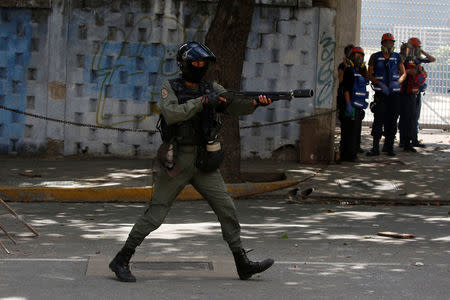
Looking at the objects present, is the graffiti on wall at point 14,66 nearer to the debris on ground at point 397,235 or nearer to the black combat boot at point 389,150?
the black combat boot at point 389,150

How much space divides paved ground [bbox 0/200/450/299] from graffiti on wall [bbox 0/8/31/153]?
3994 mm

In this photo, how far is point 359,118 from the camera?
16.4m

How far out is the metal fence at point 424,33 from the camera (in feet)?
80.4

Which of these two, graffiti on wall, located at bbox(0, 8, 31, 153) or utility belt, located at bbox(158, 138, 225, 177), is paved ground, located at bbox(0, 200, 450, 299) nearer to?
utility belt, located at bbox(158, 138, 225, 177)

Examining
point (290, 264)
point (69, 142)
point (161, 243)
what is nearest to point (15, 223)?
point (161, 243)

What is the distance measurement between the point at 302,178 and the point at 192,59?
22.5 feet

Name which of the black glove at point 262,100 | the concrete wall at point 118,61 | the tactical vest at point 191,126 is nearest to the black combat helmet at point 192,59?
the tactical vest at point 191,126

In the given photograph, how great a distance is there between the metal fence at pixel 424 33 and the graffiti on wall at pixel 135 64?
9589 mm

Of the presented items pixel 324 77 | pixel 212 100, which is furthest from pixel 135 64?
pixel 212 100

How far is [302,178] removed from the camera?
1427 centimetres

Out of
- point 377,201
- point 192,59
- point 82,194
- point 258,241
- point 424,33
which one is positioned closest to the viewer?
point 192,59

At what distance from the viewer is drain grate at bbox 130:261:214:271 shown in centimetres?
827

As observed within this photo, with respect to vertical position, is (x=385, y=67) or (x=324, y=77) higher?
(x=385, y=67)

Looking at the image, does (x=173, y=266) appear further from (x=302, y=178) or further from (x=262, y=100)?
(x=302, y=178)
